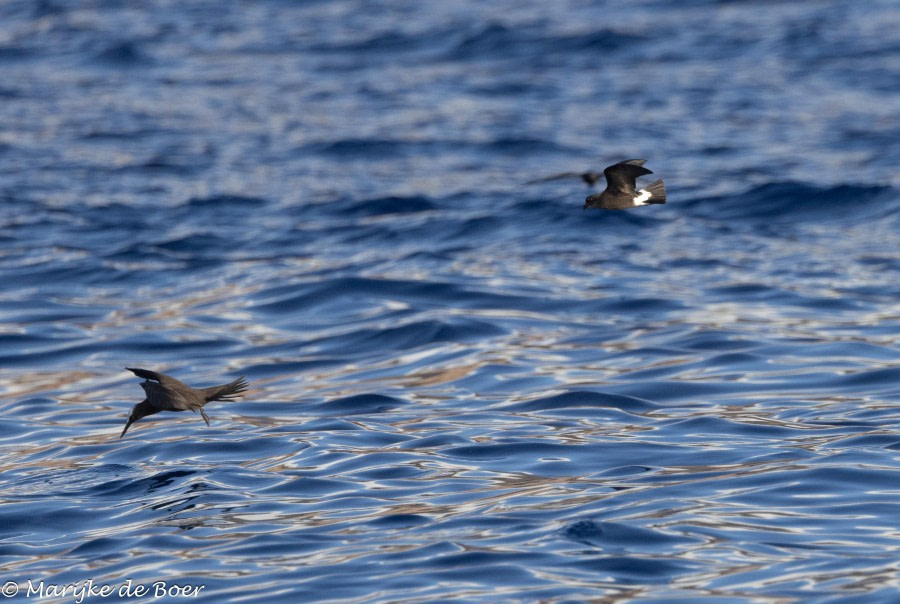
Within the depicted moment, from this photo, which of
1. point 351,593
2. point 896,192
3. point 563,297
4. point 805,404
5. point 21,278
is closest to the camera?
point 351,593

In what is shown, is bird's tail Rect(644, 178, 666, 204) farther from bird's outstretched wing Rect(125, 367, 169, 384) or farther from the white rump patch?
bird's outstretched wing Rect(125, 367, 169, 384)

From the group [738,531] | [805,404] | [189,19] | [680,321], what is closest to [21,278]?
[680,321]

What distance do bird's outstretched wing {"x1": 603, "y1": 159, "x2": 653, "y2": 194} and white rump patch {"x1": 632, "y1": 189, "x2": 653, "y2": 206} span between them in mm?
114

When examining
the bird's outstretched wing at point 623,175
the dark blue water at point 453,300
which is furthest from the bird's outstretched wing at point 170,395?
the bird's outstretched wing at point 623,175

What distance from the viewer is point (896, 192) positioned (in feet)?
52.6

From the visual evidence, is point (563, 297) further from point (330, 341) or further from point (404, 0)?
point (404, 0)

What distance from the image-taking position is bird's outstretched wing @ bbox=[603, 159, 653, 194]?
908 cm

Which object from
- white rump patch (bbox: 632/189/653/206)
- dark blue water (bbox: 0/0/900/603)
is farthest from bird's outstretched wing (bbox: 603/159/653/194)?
dark blue water (bbox: 0/0/900/603)

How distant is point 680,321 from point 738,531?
16.6 ft

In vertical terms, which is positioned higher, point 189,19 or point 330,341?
point 189,19

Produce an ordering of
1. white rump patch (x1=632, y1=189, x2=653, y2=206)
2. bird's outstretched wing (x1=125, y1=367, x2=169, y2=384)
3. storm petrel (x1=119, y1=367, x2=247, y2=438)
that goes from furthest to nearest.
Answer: white rump patch (x1=632, y1=189, x2=653, y2=206)
storm petrel (x1=119, y1=367, x2=247, y2=438)
bird's outstretched wing (x1=125, y1=367, x2=169, y2=384)

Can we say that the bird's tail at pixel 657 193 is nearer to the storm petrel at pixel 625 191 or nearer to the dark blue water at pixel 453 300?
the storm petrel at pixel 625 191

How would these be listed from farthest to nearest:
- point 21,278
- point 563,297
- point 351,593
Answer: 1. point 21,278
2. point 563,297
3. point 351,593

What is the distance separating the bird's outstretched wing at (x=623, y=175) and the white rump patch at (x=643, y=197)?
0.11m
